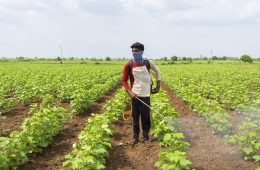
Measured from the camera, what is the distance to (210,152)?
663cm

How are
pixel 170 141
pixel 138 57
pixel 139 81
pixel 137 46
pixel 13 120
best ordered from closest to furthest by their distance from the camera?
pixel 170 141 < pixel 137 46 < pixel 138 57 < pixel 139 81 < pixel 13 120

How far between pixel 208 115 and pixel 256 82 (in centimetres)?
1289

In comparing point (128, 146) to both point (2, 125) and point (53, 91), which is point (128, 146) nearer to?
point (2, 125)

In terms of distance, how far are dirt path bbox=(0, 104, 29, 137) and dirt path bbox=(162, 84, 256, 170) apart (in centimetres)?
449

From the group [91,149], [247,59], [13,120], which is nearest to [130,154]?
[91,149]

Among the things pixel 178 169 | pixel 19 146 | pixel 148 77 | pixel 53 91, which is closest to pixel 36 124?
pixel 19 146

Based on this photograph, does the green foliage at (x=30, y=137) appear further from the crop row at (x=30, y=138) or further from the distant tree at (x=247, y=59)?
the distant tree at (x=247, y=59)

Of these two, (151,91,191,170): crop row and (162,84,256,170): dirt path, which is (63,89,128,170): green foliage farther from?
(162,84,256,170): dirt path

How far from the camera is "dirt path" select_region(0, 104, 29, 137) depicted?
895 cm

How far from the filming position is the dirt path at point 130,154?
20.3 feet

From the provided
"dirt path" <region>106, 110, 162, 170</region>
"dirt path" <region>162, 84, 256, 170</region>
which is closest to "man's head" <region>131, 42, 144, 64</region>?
"dirt path" <region>106, 110, 162, 170</region>

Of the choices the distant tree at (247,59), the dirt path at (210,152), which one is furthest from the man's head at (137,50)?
the distant tree at (247,59)

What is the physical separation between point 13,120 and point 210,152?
20.6ft

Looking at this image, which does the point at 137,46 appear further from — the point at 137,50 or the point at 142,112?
the point at 142,112
